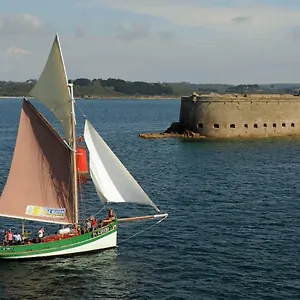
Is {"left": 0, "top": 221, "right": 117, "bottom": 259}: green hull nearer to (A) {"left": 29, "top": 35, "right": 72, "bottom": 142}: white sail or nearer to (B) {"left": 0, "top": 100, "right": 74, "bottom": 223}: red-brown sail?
(B) {"left": 0, "top": 100, "right": 74, "bottom": 223}: red-brown sail

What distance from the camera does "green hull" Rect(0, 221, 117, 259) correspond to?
3625 centimetres

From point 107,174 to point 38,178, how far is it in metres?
4.27

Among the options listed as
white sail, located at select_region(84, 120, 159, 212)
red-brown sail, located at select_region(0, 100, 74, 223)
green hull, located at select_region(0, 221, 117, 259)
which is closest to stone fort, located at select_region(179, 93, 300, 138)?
white sail, located at select_region(84, 120, 159, 212)

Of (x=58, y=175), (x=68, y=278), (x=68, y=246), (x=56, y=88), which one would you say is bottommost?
(x=68, y=278)

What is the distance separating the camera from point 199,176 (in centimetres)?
6188

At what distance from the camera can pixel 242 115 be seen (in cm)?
9288

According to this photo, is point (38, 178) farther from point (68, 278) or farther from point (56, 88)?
point (68, 278)

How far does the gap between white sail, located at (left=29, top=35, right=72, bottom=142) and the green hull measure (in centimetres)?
594

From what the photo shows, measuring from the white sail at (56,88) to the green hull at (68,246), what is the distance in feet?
19.5

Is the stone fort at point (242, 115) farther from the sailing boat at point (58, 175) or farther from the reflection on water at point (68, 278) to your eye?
the reflection on water at point (68, 278)

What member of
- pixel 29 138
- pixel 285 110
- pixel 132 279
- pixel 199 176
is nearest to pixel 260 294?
pixel 132 279

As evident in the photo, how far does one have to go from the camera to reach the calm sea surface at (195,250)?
3131cm

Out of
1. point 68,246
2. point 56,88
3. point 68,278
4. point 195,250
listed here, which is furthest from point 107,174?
point 68,278

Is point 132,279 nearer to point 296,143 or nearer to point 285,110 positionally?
point 296,143
